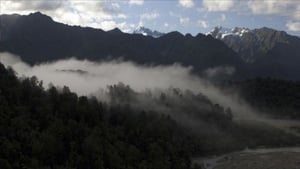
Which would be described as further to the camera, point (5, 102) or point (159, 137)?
point (159, 137)

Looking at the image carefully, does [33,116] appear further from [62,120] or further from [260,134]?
[260,134]

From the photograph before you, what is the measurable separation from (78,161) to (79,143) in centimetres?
707

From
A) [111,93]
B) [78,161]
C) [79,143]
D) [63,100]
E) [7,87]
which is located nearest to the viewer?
[78,161]

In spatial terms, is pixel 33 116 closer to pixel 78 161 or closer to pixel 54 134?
pixel 54 134

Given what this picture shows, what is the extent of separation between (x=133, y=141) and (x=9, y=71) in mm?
37475

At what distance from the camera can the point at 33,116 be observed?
106250mm

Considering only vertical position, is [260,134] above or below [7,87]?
below

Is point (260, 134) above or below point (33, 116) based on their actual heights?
below

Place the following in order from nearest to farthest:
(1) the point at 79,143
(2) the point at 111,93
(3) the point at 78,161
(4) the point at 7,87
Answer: (3) the point at 78,161 → (1) the point at 79,143 → (4) the point at 7,87 → (2) the point at 111,93

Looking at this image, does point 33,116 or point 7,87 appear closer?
point 33,116

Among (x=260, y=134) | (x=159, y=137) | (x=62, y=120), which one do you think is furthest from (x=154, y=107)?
(x=62, y=120)

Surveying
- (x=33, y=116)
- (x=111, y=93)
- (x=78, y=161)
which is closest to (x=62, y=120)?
(x=33, y=116)

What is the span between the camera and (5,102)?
341 ft

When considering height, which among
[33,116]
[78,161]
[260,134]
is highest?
[33,116]
